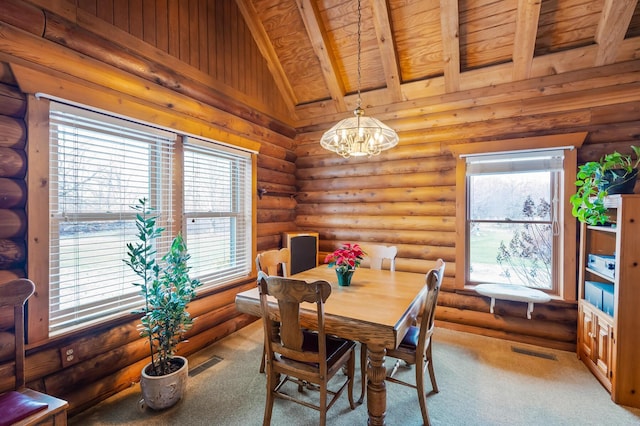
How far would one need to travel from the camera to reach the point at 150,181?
262cm

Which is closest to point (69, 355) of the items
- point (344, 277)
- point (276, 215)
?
point (344, 277)

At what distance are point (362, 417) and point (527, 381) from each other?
5.06 ft

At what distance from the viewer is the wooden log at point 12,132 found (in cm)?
178

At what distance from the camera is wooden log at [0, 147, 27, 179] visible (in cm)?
178

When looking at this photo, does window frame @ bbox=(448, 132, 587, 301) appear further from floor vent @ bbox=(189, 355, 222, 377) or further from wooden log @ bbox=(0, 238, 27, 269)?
wooden log @ bbox=(0, 238, 27, 269)

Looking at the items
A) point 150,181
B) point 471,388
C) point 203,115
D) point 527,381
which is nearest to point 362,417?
point 471,388

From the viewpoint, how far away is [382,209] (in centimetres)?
399

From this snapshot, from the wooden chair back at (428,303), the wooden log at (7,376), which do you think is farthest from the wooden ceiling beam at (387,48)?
the wooden log at (7,376)

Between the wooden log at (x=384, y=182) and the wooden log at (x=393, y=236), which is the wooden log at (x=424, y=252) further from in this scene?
the wooden log at (x=384, y=182)

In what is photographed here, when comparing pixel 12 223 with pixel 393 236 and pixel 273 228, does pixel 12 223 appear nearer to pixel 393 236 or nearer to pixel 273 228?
pixel 273 228

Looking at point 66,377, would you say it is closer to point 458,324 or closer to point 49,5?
point 49,5

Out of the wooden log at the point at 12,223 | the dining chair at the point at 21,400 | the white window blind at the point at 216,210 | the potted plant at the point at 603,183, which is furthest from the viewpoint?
the white window blind at the point at 216,210

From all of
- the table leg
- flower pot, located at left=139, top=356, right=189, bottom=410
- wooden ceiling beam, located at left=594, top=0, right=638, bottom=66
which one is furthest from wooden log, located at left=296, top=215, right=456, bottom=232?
flower pot, located at left=139, top=356, right=189, bottom=410

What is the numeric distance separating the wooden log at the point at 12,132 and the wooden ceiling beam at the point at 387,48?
3.20 metres
